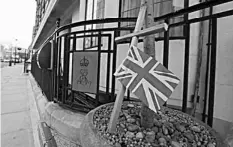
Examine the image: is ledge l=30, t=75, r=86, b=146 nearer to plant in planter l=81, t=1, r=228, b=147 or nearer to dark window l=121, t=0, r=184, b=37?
plant in planter l=81, t=1, r=228, b=147

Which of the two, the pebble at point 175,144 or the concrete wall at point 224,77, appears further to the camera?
the concrete wall at point 224,77

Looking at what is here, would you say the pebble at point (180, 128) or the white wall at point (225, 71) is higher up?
the white wall at point (225, 71)

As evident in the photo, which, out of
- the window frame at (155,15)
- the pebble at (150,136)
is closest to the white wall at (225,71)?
the window frame at (155,15)

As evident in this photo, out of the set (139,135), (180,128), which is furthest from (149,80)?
(180,128)

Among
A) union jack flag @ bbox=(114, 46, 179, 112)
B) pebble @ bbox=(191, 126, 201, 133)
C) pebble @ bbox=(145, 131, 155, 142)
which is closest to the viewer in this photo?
union jack flag @ bbox=(114, 46, 179, 112)

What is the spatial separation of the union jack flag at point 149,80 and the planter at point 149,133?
274mm

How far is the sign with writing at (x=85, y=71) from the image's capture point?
2.13 m

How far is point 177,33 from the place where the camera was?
258 centimetres

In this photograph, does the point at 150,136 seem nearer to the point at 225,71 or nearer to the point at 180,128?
the point at 180,128

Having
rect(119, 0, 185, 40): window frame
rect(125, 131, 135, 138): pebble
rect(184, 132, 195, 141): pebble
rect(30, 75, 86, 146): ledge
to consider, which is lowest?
rect(30, 75, 86, 146): ledge

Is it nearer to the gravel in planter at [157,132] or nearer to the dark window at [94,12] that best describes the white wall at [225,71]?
the gravel in planter at [157,132]

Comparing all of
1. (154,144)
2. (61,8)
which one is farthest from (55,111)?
(61,8)

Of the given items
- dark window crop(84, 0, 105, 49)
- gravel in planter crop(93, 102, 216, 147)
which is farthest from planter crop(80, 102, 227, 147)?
dark window crop(84, 0, 105, 49)

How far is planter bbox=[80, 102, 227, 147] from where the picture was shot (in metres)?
1.04
